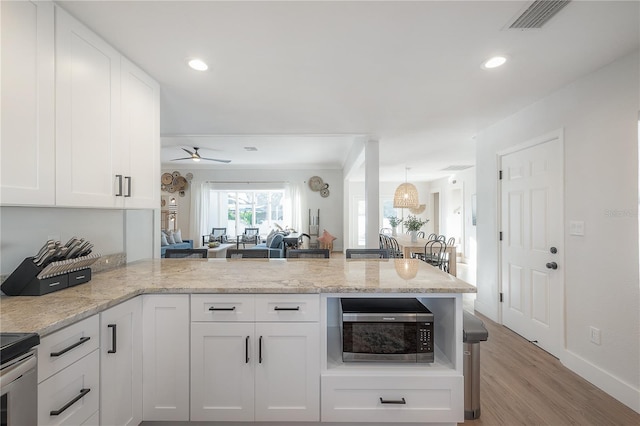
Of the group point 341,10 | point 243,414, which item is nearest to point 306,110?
point 341,10

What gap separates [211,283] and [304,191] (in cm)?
680

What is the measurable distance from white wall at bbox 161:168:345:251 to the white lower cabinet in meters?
6.78

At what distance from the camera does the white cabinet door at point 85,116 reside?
4.87ft

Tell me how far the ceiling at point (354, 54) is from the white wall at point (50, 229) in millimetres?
1190

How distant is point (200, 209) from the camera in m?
8.20

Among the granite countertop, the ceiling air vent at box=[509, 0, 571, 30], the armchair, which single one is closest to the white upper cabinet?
the granite countertop

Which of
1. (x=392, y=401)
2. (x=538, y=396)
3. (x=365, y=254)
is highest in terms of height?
(x=365, y=254)

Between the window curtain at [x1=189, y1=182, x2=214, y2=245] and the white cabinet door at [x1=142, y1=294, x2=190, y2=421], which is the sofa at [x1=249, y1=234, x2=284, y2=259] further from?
the white cabinet door at [x1=142, y1=294, x2=190, y2=421]

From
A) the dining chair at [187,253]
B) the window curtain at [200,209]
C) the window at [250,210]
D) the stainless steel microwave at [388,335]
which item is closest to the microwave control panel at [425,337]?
the stainless steel microwave at [388,335]

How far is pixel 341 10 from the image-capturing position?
156 cm

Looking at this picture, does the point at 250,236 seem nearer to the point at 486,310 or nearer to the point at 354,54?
the point at 486,310

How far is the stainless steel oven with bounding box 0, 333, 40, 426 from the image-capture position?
0.87 meters

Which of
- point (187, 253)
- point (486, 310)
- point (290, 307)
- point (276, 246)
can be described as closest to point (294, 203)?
point (276, 246)

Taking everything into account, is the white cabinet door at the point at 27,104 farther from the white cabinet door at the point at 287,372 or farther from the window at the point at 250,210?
the window at the point at 250,210
